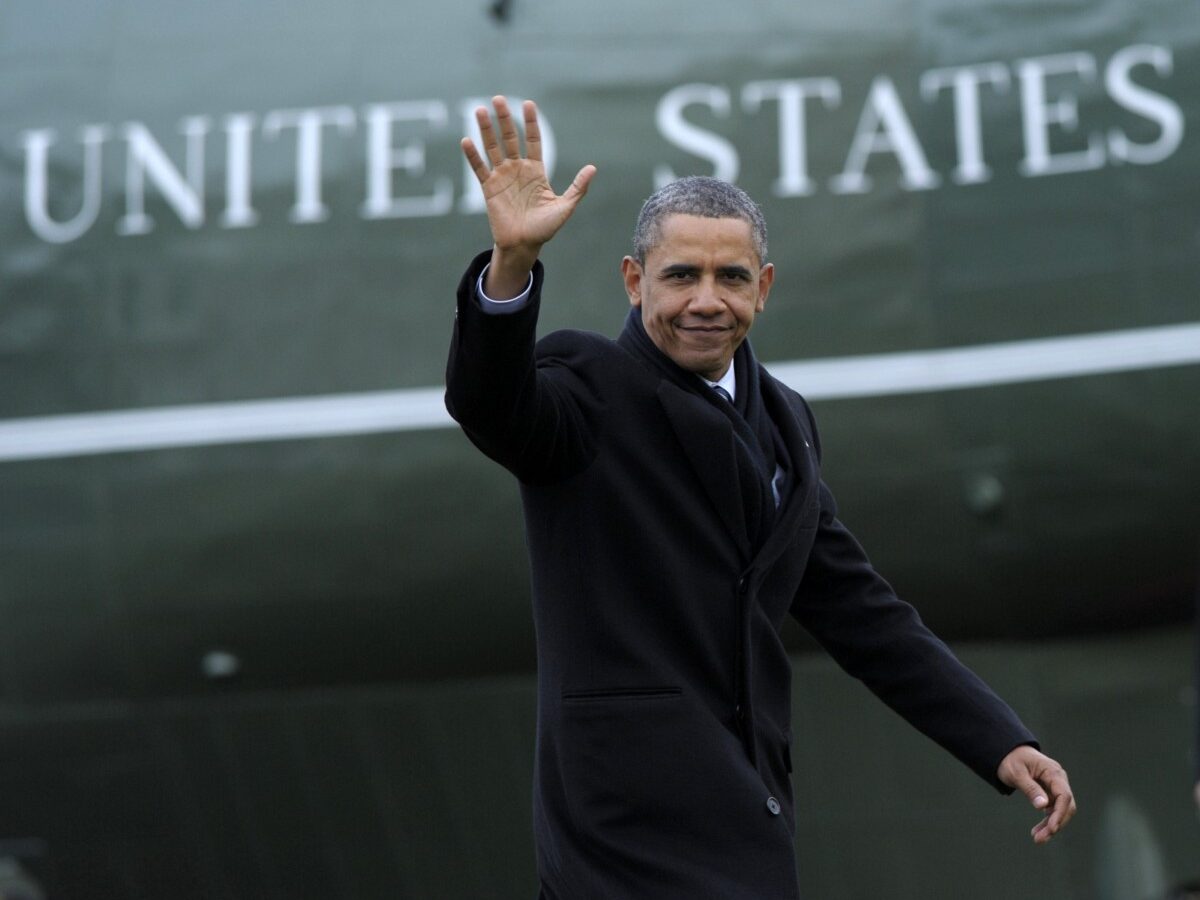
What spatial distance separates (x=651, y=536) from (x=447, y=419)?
262 cm

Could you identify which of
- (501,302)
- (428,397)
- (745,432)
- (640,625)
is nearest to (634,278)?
(745,432)

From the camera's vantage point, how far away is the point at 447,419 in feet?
15.8

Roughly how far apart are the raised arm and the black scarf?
307 mm

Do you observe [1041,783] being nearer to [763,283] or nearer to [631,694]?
[631,694]

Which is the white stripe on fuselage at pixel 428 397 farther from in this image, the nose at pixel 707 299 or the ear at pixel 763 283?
the nose at pixel 707 299

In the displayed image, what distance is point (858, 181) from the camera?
467 centimetres

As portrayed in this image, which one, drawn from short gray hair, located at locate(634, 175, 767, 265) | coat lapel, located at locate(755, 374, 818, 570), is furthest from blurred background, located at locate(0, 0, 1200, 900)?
short gray hair, located at locate(634, 175, 767, 265)

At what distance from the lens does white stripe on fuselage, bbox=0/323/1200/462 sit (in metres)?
4.52

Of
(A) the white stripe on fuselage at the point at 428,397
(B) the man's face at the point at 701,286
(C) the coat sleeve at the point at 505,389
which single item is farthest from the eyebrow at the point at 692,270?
(A) the white stripe on fuselage at the point at 428,397

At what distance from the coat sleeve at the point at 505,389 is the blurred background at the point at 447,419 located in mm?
2570

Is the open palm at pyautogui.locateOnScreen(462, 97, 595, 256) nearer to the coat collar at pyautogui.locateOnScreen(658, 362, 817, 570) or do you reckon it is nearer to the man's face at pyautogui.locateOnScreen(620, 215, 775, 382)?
the man's face at pyautogui.locateOnScreen(620, 215, 775, 382)

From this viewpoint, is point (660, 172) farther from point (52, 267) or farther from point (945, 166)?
point (52, 267)

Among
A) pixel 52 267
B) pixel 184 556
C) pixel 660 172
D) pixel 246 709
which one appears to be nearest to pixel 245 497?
pixel 184 556

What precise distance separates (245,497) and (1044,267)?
244cm
